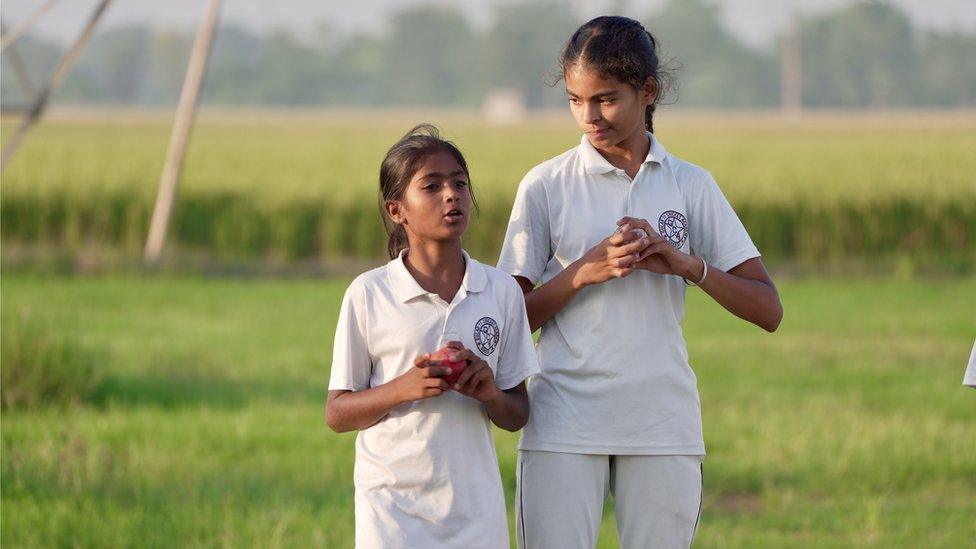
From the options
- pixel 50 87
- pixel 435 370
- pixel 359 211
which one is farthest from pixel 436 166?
pixel 359 211

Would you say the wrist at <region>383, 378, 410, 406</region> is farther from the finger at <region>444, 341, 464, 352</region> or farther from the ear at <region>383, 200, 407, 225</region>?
the ear at <region>383, 200, 407, 225</region>

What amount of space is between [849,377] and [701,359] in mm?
1049

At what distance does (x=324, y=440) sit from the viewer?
663cm

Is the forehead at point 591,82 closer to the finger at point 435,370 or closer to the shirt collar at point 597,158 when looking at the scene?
the shirt collar at point 597,158

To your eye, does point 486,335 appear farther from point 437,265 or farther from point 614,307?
point 614,307

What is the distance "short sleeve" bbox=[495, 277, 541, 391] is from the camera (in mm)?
2896

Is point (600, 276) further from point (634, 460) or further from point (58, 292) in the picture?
point (58, 292)

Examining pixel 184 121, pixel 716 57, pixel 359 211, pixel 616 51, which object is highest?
pixel 716 57

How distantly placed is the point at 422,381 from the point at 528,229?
0.50m

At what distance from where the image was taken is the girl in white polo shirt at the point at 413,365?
9.18 ft

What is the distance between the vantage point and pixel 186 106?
1372 cm

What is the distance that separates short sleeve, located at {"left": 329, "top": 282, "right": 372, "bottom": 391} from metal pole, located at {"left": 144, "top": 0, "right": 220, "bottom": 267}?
10.7 metres

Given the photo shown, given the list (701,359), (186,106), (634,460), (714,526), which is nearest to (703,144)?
(186,106)

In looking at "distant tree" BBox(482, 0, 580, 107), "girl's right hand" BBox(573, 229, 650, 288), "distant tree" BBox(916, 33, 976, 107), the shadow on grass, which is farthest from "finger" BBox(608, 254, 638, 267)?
"distant tree" BBox(482, 0, 580, 107)
